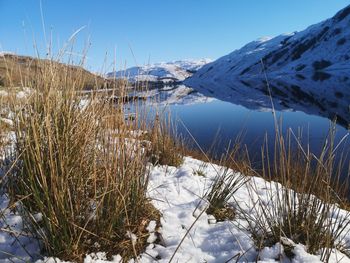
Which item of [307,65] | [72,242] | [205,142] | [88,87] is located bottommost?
[205,142]

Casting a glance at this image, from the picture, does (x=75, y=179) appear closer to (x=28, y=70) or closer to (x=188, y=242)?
(x=188, y=242)

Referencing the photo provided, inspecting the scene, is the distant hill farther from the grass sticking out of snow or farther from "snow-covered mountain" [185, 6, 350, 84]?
"snow-covered mountain" [185, 6, 350, 84]

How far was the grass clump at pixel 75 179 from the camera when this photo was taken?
92.3 inches

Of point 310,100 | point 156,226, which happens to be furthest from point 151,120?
point 310,100

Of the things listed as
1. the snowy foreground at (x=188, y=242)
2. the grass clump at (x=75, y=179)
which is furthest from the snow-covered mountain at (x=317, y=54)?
the grass clump at (x=75, y=179)

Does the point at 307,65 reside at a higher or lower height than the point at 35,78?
higher

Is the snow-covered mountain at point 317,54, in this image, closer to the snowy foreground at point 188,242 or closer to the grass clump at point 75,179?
the snowy foreground at point 188,242

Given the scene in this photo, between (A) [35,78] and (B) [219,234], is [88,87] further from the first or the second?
(B) [219,234]

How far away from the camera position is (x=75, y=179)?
257cm

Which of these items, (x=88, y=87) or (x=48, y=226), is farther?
(x=88, y=87)

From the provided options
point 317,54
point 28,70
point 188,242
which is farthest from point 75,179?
point 317,54

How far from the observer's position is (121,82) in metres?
2.95

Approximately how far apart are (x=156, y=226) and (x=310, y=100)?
22514 millimetres

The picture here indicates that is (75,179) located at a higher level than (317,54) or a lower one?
lower
